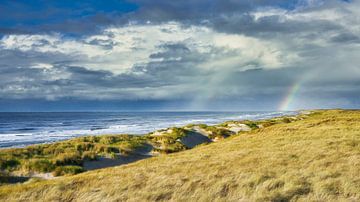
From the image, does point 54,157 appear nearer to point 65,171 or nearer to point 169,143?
point 65,171

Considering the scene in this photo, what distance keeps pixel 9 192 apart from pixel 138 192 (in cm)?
462

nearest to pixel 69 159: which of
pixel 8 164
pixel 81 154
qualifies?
pixel 81 154

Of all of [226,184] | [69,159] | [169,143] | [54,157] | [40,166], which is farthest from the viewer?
[169,143]

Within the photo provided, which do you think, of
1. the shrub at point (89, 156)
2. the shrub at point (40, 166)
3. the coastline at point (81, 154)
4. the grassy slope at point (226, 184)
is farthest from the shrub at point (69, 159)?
the grassy slope at point (226, 184)

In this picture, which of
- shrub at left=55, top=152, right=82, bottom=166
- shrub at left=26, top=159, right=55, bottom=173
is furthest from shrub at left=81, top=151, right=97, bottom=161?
shrub at left=26, top=159, right=55, bottom=173

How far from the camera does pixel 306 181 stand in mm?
12594

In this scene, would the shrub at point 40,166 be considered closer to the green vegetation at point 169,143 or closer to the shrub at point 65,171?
the shrub at point 65,171

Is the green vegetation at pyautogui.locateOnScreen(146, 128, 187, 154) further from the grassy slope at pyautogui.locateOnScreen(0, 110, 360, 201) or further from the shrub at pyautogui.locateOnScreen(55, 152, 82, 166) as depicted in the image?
the grassy slope at pyautogui.locateOnScreen(0, 110, 360, 201)

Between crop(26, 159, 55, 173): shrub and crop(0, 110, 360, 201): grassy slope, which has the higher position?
crop(0, 110, 360, 201): grassy slope

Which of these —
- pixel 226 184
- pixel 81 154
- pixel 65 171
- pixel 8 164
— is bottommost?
pixel 65 171

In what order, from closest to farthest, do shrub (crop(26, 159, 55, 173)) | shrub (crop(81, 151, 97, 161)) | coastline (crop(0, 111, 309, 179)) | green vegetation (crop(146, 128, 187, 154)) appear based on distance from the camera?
1. shrub (crop(26, 159, 55, 173))
2. coastline (crop(0, 111, 309, 179))
3. shrub (crop(81, 151, 97, 161))
4. green vegetation (crop(146, 128, 187, 154))

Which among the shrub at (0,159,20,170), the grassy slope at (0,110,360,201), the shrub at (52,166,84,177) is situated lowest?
the shrub at (52,166,84,177)

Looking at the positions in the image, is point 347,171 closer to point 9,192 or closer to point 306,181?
point 306,181

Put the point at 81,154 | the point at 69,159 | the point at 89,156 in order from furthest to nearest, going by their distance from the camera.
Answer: the point at 81,154, the point at 89,156, the point at 69,159
